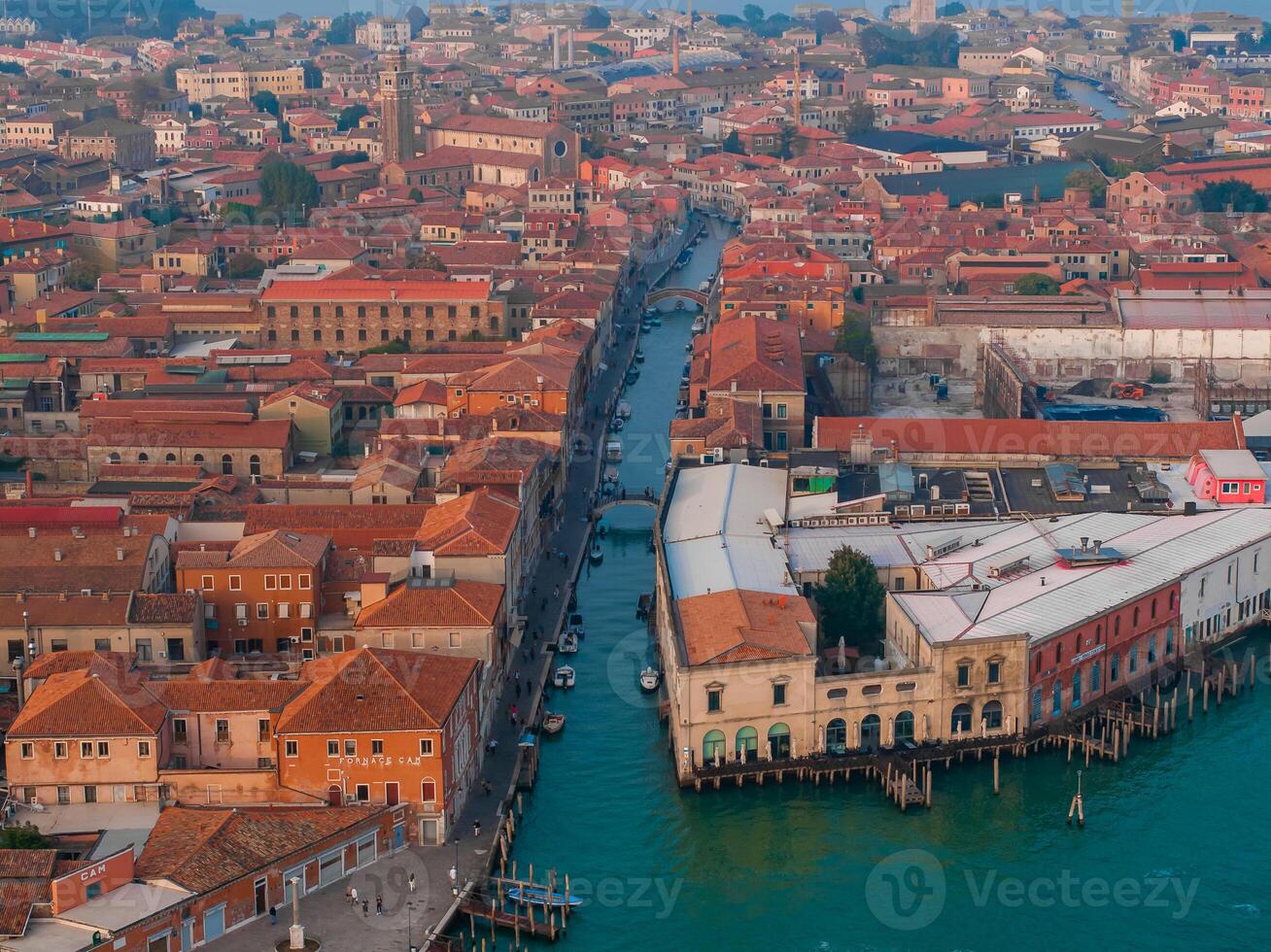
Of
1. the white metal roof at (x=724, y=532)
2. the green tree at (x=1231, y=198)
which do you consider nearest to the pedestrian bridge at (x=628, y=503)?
the white metal roof at (x=724, y=532)

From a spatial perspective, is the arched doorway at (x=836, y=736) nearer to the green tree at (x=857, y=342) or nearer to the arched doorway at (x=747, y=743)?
the arched doorway at (x=747, y=743)

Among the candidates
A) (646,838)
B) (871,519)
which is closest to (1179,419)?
(871,519)

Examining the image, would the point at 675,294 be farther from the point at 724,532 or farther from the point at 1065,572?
the point at 1065,572

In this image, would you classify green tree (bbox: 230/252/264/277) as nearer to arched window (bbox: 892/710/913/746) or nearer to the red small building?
the red small building

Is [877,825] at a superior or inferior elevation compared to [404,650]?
inferior

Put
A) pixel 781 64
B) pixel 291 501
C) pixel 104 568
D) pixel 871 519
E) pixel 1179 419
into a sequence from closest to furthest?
pixel 104 568 → pixel 871 519 → pixel 291 501 → pixel 1179 419 → pixel 781 64

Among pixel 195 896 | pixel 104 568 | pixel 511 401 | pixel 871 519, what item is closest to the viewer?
pixel 195 896

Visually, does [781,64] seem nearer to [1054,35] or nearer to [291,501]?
[1054,35]
